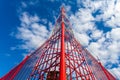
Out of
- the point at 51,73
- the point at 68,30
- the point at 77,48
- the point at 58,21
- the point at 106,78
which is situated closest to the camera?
the point at 106,78

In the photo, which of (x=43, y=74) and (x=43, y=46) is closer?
(x=43, y=74)

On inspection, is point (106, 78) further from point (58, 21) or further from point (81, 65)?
point (58, 21)

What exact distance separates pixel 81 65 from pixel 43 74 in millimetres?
3413

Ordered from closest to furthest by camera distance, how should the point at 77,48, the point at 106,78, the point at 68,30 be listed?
the point at 106,78 → the point at 77,48 → the point at 68,30

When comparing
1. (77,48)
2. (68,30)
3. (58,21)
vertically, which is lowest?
(77,48)

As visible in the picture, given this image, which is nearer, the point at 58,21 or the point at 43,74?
the point at 43,74

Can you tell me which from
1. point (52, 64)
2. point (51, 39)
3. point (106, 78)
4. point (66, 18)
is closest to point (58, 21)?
point (66, 18)

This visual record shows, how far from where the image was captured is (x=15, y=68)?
16.8m

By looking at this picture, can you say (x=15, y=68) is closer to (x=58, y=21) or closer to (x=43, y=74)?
(x=43, y=74)

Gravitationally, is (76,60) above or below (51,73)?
above

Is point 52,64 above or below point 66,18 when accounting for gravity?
below

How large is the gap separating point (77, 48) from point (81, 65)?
1.89 metres

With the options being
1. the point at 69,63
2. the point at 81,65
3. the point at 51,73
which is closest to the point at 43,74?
the point at 51,73

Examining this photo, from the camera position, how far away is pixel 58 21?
74.7ft
